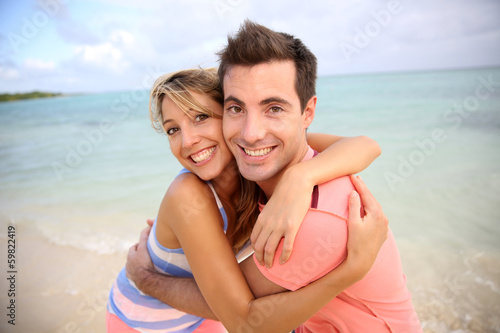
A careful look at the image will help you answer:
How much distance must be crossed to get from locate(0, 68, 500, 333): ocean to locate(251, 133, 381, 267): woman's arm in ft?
9.38

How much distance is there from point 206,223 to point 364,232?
890 millimetres

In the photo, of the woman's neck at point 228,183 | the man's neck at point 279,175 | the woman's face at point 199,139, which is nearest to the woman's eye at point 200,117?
the woman's face at point 199,139

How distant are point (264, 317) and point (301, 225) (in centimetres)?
54

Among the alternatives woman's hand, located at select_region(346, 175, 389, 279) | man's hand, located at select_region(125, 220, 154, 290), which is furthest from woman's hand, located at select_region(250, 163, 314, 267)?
man's hand, located at select_region(125, 220, 154, 290)

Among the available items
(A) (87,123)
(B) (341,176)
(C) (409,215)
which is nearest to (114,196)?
(C) (409,215)

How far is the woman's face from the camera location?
91.6 inches

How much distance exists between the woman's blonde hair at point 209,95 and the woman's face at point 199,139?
44 millimetres

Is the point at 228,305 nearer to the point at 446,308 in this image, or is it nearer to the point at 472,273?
the point at 446,308

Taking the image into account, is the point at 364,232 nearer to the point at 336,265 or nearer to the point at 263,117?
the point at 336,265

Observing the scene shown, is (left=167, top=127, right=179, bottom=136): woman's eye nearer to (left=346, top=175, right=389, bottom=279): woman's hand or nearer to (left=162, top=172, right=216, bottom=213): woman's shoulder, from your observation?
(left=162, top=172, right=216, bottom=213): woman's shoulder

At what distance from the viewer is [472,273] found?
4430mm

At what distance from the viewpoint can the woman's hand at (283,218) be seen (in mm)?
1431

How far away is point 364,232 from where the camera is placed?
142 cm

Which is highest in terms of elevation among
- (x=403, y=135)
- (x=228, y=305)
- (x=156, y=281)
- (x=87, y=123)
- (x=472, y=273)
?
(x=228, y=305)
